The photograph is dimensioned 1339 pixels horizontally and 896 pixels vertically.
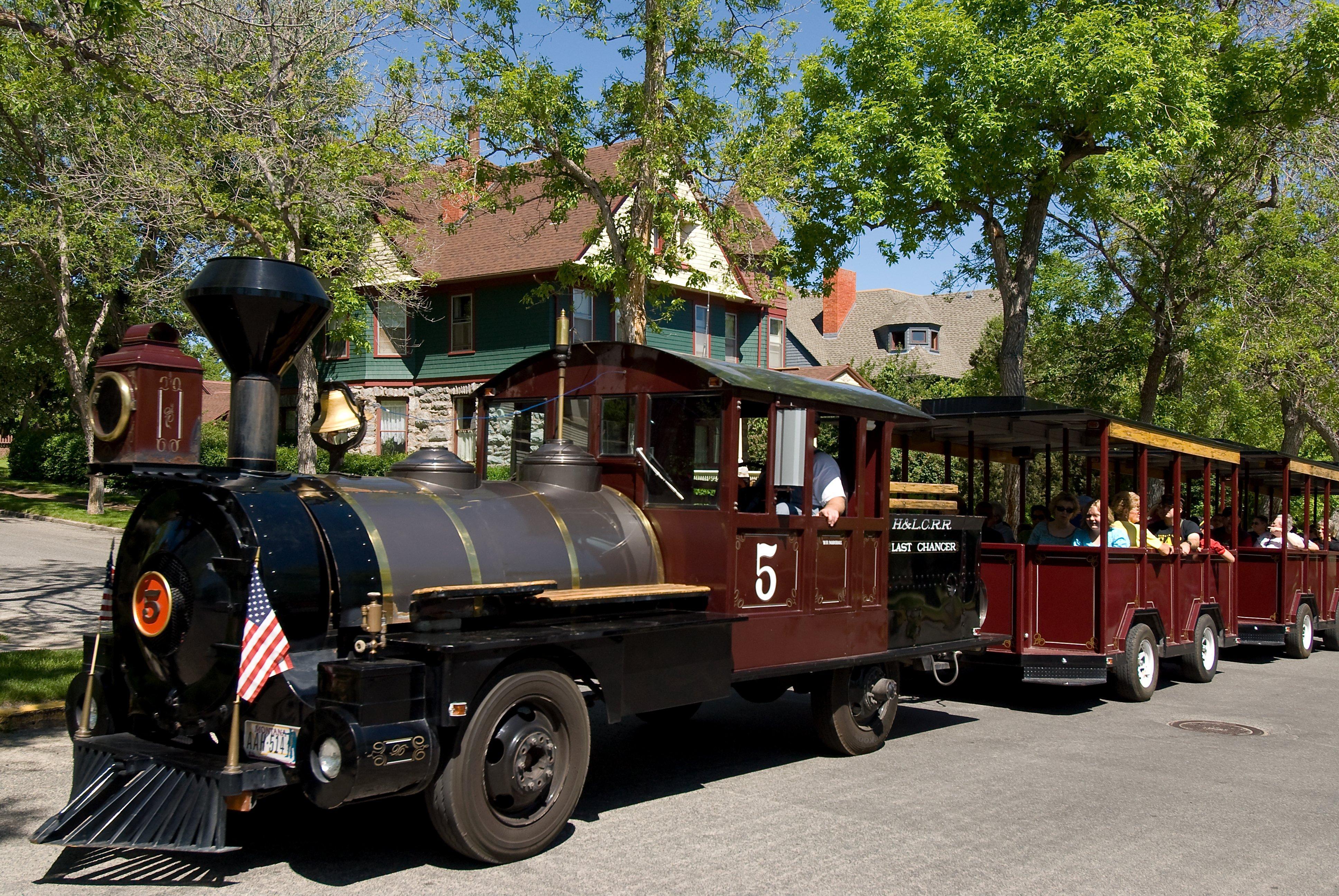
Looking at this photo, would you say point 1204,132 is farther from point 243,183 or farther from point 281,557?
point 281,557

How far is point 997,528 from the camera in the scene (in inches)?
454

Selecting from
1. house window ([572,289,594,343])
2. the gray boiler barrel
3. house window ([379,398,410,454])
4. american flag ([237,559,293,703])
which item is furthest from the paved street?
house window ([572,289,594,343])

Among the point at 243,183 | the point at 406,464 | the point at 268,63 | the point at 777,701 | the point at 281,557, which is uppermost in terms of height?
the point at 268,63

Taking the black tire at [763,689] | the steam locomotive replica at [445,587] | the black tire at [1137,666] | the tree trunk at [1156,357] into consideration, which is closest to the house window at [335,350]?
the tree trunk at [1156,357]

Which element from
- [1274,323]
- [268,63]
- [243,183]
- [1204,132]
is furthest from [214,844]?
[1274,323]

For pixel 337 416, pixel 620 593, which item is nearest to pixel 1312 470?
pixel 620 593

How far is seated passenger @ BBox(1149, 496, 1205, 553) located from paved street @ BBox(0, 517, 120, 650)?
10.9m

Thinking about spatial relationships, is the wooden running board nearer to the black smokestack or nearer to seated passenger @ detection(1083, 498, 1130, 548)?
the black smokestack

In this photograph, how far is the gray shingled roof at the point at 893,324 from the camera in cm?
4412

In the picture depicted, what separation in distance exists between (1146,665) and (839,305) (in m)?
36.5

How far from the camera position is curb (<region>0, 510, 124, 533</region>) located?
2272cm

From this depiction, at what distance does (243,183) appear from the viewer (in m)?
16.1

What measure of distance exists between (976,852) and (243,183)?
14232 mm

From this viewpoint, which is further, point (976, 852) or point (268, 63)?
point (268, 63)
